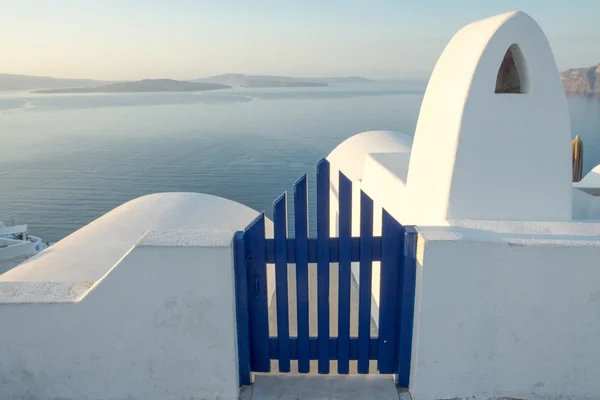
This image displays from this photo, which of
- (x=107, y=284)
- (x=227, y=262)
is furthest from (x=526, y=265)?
(x=107, y=284)

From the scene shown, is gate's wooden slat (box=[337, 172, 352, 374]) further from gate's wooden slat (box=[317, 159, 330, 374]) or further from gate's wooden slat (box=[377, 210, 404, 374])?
gate's wooden slat (box=[377, 210, 404, 374])

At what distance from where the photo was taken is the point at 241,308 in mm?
3506

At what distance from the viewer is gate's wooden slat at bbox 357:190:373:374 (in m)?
3.49

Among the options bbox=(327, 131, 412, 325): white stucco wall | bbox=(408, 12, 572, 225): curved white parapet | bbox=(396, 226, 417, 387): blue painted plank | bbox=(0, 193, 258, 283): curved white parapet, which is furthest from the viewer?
bbox=(0, 193, 258, 283): curved white parapet

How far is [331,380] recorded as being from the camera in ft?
12.3

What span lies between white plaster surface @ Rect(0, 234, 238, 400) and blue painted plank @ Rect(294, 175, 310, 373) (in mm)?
539

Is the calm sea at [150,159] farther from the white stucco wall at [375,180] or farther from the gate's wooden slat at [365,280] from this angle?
the gate's wooden slat at [365,280]

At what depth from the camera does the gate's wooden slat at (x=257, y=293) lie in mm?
3490

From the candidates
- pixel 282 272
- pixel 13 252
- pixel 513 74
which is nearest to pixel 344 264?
pixel 282 272

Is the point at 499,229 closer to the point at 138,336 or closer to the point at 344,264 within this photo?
the point at 344,264

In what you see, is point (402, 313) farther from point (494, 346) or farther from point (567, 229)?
point (567, 229)

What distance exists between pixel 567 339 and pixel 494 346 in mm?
527

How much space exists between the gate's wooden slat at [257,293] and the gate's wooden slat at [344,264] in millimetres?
587

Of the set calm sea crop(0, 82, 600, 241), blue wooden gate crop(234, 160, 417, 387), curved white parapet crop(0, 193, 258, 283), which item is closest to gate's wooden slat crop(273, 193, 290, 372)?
blue wooden gate crop(234, 160, 417, 387)
